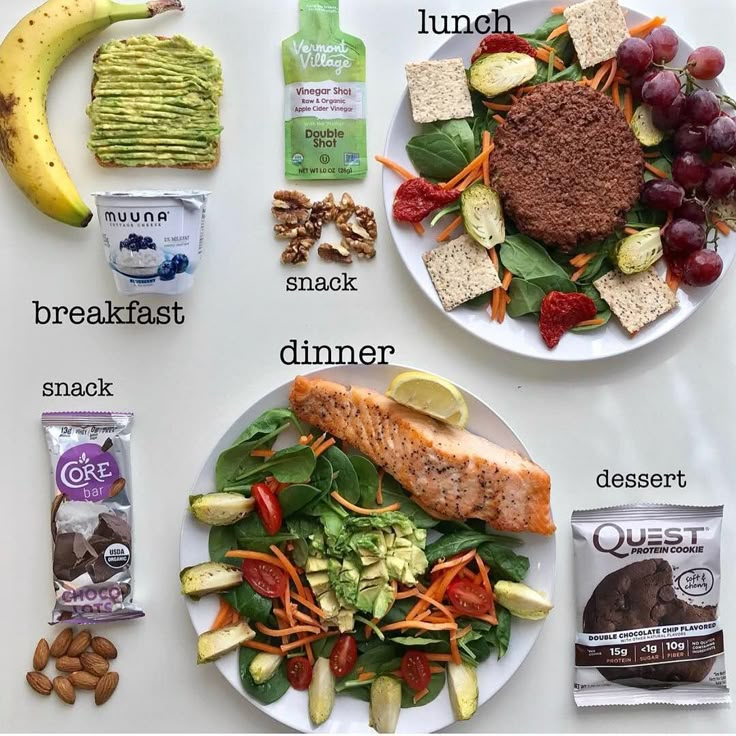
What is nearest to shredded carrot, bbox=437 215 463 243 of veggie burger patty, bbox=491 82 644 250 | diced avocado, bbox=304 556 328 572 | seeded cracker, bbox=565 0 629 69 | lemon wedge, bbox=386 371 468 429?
veggie burger patty, bbox=491 82 644 250

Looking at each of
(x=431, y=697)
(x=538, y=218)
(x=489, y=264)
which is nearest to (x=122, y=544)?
(x=431, y=697)

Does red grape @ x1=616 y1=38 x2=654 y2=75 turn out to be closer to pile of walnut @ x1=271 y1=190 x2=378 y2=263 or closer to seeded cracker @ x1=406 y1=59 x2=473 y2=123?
seeded cracker @ x1=406 y1=59 x2=473 y2=123

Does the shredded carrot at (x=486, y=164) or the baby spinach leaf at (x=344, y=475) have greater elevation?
the shredded carrot at (x=486, y=164)

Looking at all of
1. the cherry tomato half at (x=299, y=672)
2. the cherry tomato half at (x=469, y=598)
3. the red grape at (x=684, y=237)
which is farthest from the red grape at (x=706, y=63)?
the cherry tomato half at (x=299, y=672)

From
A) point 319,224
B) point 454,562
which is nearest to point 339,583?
point 454,562

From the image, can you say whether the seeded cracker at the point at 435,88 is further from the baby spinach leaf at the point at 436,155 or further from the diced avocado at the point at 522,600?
the diced avocado at the point at 522,600

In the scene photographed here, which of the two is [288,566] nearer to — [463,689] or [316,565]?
[316,565]
